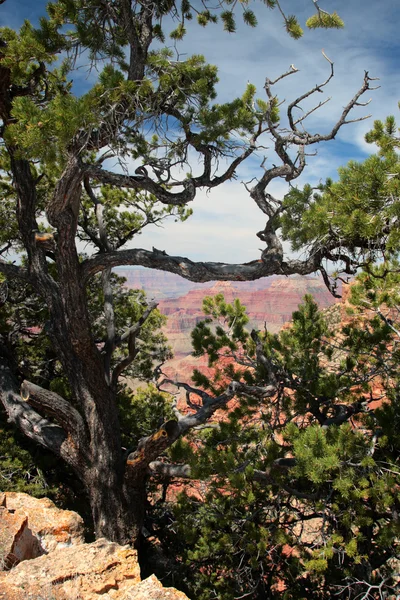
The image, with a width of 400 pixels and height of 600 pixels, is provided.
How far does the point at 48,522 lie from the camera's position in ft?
15.0

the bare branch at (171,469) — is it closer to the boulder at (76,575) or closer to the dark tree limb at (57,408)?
the dark tree limb at (57,408)

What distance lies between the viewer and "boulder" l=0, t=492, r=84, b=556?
4375 mm

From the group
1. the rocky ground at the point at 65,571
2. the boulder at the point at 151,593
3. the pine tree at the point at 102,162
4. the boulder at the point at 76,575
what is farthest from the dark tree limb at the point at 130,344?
the boulder at the point at 151,593

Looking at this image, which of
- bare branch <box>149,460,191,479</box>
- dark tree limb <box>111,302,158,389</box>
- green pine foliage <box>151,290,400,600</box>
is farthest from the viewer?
dark tree limb <box>111,302,158,389</box>

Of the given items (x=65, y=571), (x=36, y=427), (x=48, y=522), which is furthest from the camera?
(x=36, y=427)

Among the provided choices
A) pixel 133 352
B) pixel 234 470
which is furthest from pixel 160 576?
pixel 133 352

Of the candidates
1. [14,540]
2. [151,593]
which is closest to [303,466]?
[151,593]

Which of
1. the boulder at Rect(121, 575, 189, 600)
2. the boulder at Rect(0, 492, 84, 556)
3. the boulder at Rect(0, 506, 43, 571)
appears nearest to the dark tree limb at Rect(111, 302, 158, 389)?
the boulder at Rect(0, 492, 84, 556)

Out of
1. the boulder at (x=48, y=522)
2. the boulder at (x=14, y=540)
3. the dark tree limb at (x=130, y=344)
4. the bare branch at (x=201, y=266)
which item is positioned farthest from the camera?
the dark tree limb at (x=130, y=344)

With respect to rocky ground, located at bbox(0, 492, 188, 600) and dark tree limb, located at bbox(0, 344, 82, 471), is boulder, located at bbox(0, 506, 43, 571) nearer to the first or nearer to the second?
rocky ground, located at bbox(0, 492, 188, 600)

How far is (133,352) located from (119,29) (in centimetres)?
428

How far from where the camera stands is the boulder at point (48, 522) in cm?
438

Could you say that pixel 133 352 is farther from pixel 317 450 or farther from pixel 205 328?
pixel 317 450

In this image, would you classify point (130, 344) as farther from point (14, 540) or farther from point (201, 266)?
point (14, 540)
